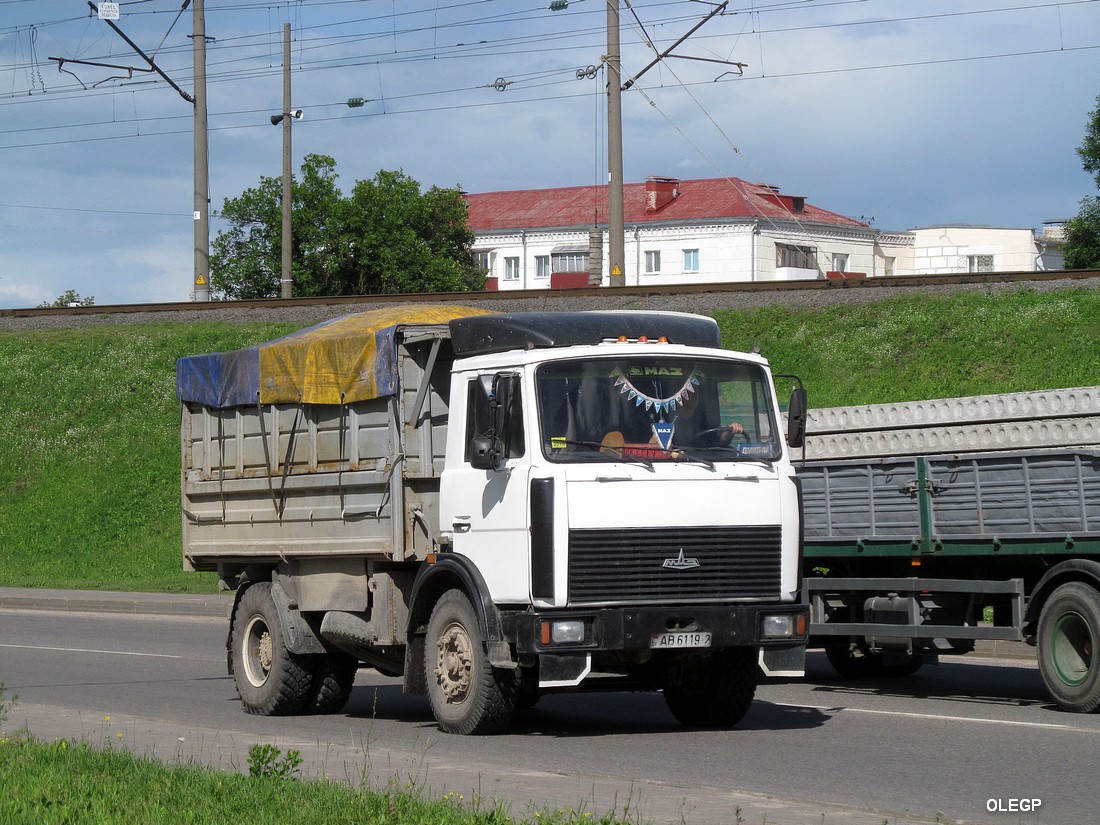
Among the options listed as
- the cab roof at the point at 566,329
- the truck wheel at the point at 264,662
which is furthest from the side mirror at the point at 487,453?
the truck wheel at the point at 264,662

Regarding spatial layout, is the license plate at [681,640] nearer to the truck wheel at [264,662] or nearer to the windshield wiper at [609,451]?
the windshield wiper at [609,451]

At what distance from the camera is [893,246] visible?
98.6 meters

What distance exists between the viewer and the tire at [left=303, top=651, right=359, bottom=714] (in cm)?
1235

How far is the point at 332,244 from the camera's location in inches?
2945

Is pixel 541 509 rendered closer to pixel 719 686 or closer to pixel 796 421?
pixel 796 421

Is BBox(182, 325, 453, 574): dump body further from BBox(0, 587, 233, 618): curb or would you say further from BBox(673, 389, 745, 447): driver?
BBox(0, 587, 233, 618): curb

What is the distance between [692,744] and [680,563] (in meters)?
1.21

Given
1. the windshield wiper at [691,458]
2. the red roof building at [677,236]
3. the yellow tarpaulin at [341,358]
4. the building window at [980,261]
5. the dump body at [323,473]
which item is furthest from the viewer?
the building window at [980,261]

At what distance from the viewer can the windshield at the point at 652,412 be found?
32.7ft

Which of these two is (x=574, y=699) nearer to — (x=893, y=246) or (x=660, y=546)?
(x=660, y=546)

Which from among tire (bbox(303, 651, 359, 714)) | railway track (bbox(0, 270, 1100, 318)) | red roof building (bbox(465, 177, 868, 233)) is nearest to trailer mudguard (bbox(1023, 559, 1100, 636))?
tire (bbox(303, 651, 359, 714))

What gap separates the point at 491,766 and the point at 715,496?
2318 mm

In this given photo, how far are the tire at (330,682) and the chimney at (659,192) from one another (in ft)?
259

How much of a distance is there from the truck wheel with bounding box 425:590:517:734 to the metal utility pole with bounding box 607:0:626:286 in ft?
75.6
